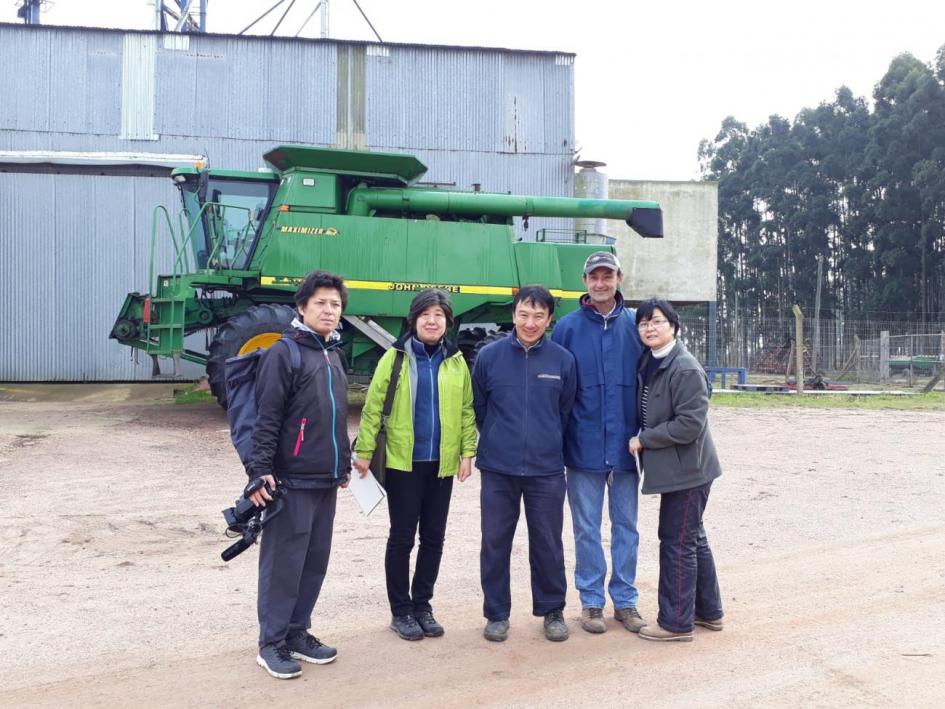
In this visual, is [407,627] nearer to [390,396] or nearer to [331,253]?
[390,396]

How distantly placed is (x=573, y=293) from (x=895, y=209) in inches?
1139

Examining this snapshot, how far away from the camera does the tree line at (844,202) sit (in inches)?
1437

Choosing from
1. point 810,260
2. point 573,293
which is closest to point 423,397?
point 573,293

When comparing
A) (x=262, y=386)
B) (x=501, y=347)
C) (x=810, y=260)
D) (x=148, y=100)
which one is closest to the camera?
(x=262, y=386)

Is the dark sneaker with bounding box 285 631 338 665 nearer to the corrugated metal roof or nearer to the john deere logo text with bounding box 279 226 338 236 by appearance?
the john deere logo text with bounding box 279 226 338 236

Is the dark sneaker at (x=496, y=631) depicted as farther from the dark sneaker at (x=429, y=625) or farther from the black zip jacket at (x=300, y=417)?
the black zip jacket at (x=300, y=417)

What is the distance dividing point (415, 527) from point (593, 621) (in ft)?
3.11

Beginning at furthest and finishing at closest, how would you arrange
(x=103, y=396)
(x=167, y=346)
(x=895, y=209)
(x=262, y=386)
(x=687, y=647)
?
1. (x=895, y=209)
2. (x=103, y=396)
3. (x=167, y=346)
4. (x=687, y=647)
5. (x=262, y=386)

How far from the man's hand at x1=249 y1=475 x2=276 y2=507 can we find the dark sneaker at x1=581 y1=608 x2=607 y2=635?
1.65 meters

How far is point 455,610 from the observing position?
4.78 meters

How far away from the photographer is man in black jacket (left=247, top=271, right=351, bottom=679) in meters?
3.84

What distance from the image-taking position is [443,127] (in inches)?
763

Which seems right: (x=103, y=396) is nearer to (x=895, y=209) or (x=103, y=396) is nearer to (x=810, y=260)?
(x=895, y=209)

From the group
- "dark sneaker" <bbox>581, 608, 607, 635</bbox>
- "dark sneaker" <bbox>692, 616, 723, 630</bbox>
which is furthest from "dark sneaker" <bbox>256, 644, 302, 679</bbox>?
"dark sneaker" <bbox>692, 616, 723, 630</bbox>
